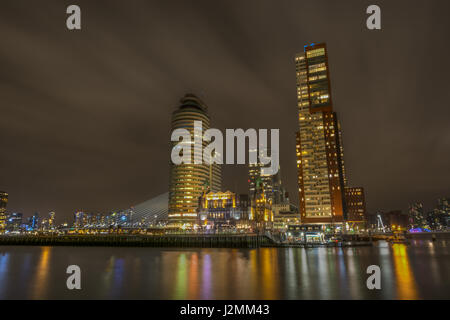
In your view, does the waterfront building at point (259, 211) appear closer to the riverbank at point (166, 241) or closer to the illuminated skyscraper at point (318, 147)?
the illuminated skyscraper at point (318, 147)

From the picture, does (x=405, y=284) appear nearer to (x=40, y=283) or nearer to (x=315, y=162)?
(x=40, y=283)

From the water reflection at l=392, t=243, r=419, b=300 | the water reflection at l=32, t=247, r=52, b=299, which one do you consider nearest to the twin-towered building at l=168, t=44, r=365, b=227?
the water reflection at l=392, t=243, r=419, b=300

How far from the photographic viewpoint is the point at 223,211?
173125mm

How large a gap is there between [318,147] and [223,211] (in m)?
73.0

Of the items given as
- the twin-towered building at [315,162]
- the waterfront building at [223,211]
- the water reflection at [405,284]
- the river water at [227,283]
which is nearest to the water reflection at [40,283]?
the river water at [227,283]

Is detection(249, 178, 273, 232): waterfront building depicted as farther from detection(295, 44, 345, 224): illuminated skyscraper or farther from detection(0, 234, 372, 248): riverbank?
detection(0, 234, 372, 248): riverbank

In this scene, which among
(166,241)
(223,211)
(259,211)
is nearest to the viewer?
(166,241)

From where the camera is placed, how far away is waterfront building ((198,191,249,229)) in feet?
546

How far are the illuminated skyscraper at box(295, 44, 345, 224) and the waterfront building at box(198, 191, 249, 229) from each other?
130ft

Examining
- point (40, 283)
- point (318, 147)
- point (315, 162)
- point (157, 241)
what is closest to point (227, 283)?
point (40, 283)

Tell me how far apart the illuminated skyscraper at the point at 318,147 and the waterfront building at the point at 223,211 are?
3965cm

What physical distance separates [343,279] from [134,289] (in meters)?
28.5
